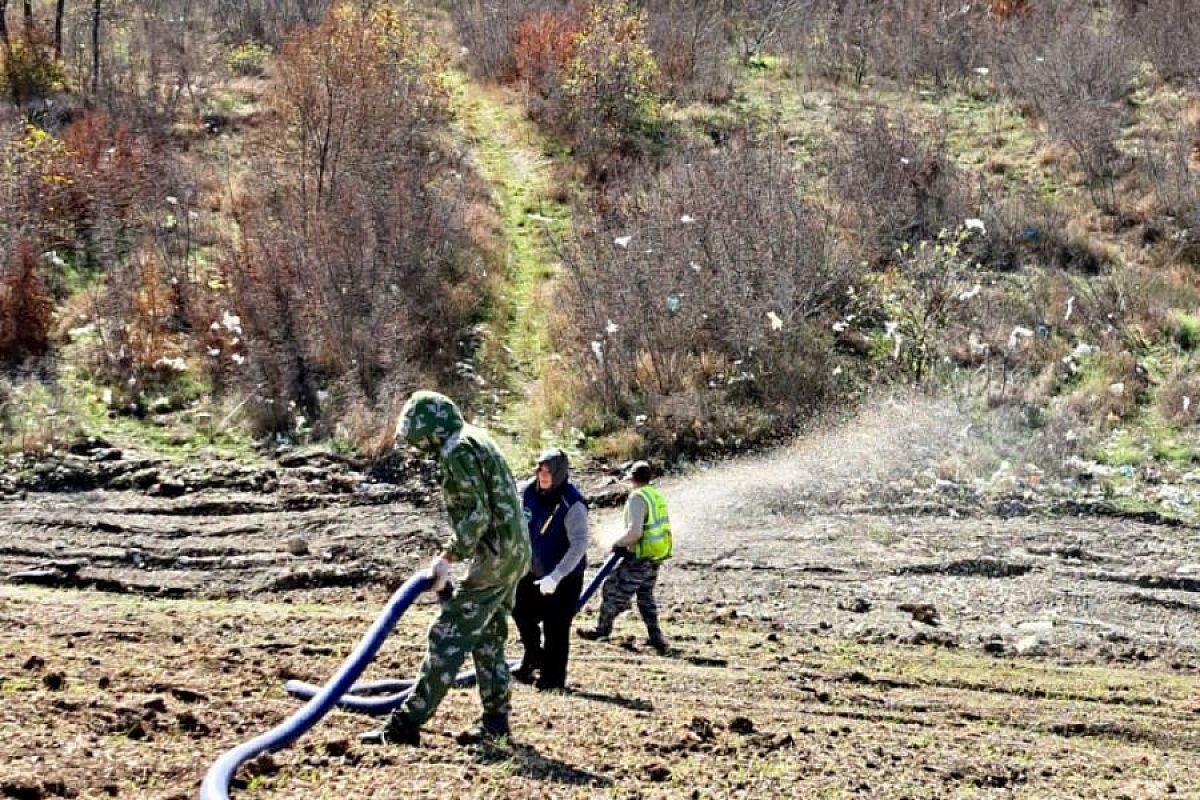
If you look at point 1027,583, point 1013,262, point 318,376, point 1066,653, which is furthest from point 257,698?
point 1013,262

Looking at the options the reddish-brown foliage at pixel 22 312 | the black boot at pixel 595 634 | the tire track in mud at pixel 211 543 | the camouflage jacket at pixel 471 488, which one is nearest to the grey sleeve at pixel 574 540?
the camouflage jacket at pixel 471 488

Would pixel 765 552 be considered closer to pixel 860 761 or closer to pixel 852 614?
pixel 852 614

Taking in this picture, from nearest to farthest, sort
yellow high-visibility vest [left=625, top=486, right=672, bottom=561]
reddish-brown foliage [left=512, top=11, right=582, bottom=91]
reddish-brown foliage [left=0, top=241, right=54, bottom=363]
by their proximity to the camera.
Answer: yellow high-visibility vest [left=625, top=486, right=672, bottom=561] → reddish-brown foliage [left=0, top=241, right=54, bottom=363] → reddish-brown foliage [left=512, top=11, right=582, bottom=91]

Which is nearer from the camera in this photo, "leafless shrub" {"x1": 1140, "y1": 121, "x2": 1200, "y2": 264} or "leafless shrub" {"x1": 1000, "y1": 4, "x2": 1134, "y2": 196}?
"leafless shrub" {"x1": 1140, "y1": 121, "x2": 1200, "y2": 264}

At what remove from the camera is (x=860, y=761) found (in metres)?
7.55

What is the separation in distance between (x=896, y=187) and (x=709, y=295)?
5448mm

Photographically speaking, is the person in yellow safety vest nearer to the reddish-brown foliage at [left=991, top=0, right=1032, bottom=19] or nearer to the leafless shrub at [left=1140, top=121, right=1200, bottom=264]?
the leafless shrub at [left=1140, top=121, right=1200, bottom=264]

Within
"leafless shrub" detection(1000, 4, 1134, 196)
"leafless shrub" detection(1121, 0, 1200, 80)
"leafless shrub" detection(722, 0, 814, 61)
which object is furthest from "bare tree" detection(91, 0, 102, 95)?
"leafless shrub" detection(1121, 0, 1200, 80)

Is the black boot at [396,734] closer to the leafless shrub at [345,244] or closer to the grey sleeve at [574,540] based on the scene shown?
the grey sleeve at [574,540]

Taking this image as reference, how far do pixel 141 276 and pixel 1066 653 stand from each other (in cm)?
1380

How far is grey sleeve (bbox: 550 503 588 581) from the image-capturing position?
8.77 meters

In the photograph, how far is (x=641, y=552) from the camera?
35.0 ft

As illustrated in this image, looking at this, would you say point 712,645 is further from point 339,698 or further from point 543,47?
point 543,47

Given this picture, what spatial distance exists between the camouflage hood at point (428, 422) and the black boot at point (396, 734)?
Result: 139cm
